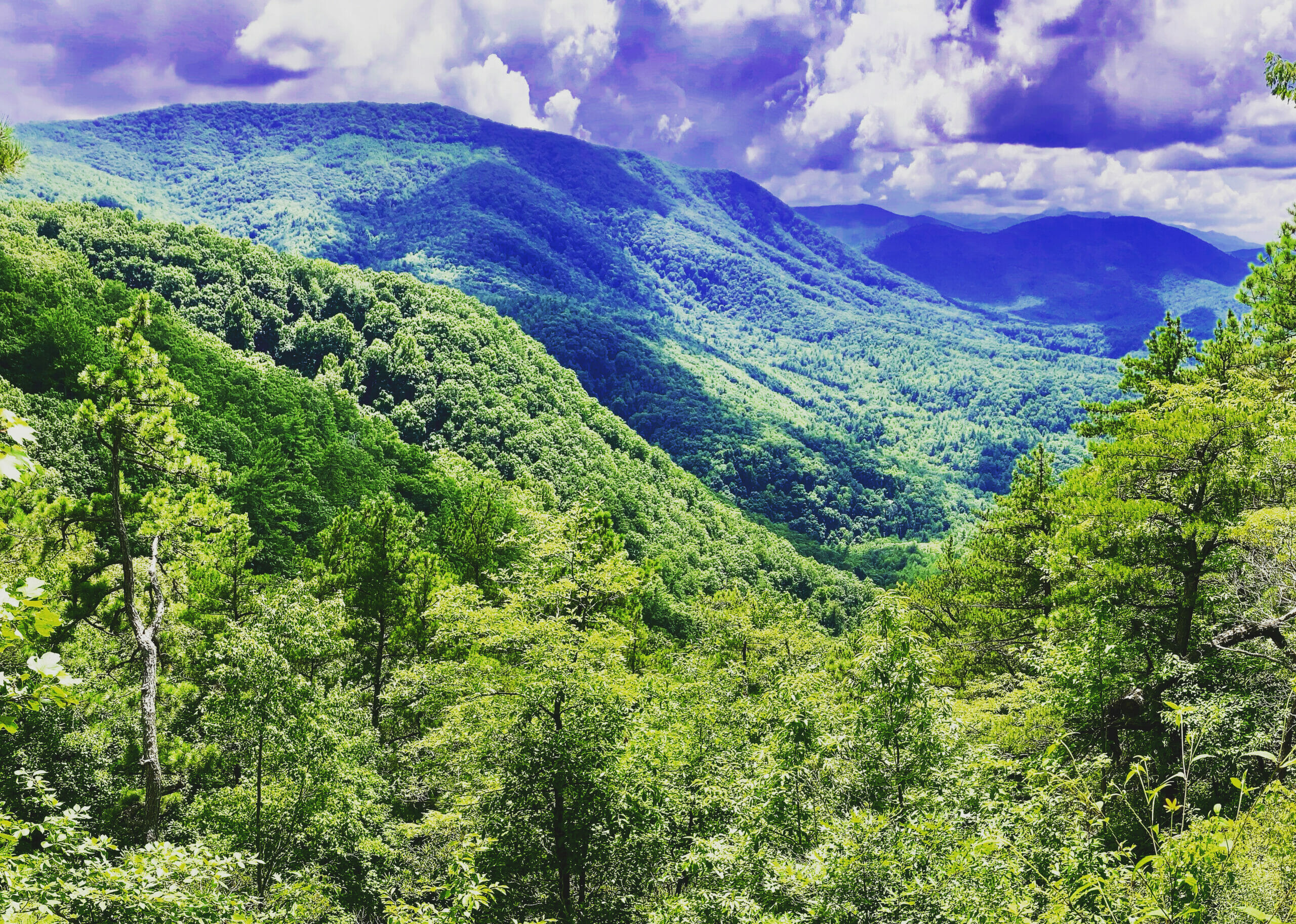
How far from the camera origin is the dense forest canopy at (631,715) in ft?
21.6

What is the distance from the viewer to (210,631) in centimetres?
2033

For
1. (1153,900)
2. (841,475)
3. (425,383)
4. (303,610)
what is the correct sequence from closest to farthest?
(1153,900)
(303,610)
(425,383)
(841,475)

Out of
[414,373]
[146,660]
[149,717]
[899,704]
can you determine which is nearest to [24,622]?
[146,660]

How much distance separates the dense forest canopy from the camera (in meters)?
6.57

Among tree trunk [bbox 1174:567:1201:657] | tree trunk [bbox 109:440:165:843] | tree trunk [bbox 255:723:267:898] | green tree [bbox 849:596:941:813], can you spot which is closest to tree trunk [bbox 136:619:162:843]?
tree trunk [bbox 109:440:165:843]

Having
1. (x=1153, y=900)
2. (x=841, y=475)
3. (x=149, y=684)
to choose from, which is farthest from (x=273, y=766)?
(x=841, y=475)

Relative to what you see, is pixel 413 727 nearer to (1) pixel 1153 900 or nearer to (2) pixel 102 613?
(2) pixel 102 613

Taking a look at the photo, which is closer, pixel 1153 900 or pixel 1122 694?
pixel 1153 900

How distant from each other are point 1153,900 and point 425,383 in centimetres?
8711

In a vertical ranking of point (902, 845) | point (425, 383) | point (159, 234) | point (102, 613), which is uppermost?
point (159, 234)

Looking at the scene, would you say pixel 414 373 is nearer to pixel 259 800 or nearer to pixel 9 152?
pixel 259 800

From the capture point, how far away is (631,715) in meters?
13.2

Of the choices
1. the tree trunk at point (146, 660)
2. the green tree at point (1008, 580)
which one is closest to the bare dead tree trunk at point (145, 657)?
the tree trunk at point (146, 660)

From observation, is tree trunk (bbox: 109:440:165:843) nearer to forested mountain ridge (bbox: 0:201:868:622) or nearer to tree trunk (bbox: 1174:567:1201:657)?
tree trunk (bbox: 1174:567:1201:657)
